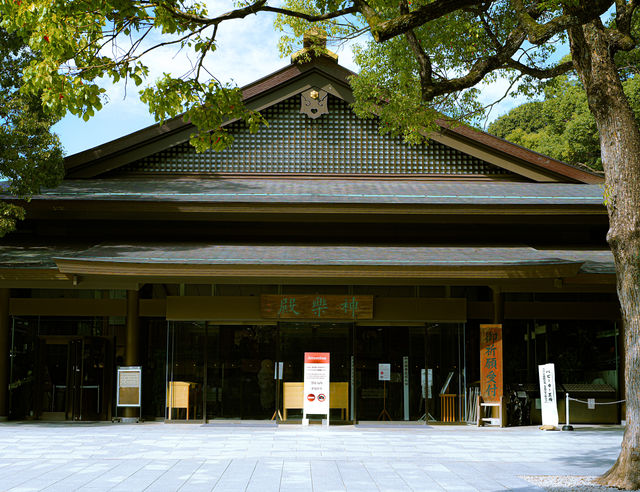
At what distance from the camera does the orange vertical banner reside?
14.7 m

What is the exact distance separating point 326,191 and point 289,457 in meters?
7.28

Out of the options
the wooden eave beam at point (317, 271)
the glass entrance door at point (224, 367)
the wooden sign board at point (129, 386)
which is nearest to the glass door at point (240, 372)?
the glass entrance door at point (224, 367)

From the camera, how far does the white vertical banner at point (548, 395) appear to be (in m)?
14.1

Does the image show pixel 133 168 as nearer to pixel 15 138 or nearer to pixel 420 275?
pixel 15 138

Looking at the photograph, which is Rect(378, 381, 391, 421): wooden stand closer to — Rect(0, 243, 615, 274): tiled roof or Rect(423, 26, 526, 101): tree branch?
Rect(0, 243, 615, 274): tiled roof

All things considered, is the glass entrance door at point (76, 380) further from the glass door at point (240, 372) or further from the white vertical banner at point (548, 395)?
the white vertical banner at point (548, 395)

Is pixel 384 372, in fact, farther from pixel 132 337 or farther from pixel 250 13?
pixel 250 13

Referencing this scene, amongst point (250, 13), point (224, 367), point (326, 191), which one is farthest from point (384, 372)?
point (250, 13)

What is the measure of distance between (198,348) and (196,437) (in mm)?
3254

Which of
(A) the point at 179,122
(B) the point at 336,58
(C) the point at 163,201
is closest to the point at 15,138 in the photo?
(C) the point at 163,201

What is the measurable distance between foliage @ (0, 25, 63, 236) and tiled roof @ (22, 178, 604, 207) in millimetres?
1121

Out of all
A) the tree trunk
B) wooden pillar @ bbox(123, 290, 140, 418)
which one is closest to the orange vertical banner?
the tree trunk

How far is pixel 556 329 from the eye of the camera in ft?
52.4

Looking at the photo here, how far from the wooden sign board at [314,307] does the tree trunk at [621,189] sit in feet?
23.5
